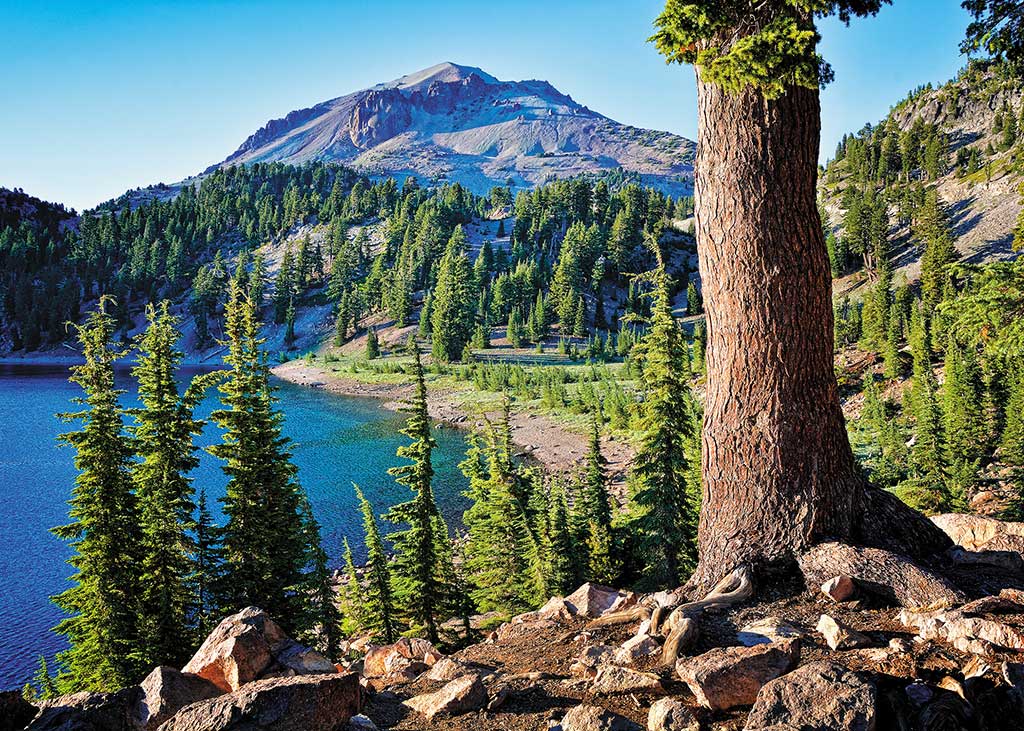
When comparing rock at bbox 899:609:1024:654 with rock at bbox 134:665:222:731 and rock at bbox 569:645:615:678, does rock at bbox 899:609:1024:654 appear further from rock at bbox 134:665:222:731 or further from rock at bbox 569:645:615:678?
rock at bbox 134:665:222:731

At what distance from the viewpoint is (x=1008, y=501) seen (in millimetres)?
32500

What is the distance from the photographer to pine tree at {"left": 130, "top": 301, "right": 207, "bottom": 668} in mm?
15398

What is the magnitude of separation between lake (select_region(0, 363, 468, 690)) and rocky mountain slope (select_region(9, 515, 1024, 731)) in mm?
21585

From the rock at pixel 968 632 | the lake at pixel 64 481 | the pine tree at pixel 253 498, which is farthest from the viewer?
the lake at pixel 64 481

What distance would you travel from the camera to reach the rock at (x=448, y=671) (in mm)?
5469

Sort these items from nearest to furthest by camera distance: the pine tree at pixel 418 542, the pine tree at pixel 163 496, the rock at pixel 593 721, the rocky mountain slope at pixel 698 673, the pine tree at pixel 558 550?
the rocky mountain slope at pixel 698 673
the rock at pixel 593 721
the pine tree at pixel 163 496
the pine tree at pixel 558 550
the pine tree at pixel 418 542

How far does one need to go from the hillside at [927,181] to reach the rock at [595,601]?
94.6 meters

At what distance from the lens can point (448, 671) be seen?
5555mm

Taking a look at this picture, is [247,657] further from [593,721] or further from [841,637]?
[841,637]

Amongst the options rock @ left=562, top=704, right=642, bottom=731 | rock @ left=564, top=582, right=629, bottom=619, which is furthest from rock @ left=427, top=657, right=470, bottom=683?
rock @ left=564, top=582, right=629, bottom=619

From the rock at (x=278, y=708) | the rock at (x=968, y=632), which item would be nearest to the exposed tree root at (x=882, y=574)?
the rock at (x=968, y=632)

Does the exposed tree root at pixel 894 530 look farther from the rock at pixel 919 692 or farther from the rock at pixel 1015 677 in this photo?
the rock at pixel 919 692

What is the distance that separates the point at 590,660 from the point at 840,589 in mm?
2362

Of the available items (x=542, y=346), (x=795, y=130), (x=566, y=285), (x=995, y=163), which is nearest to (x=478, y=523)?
(x=795, y=130)
